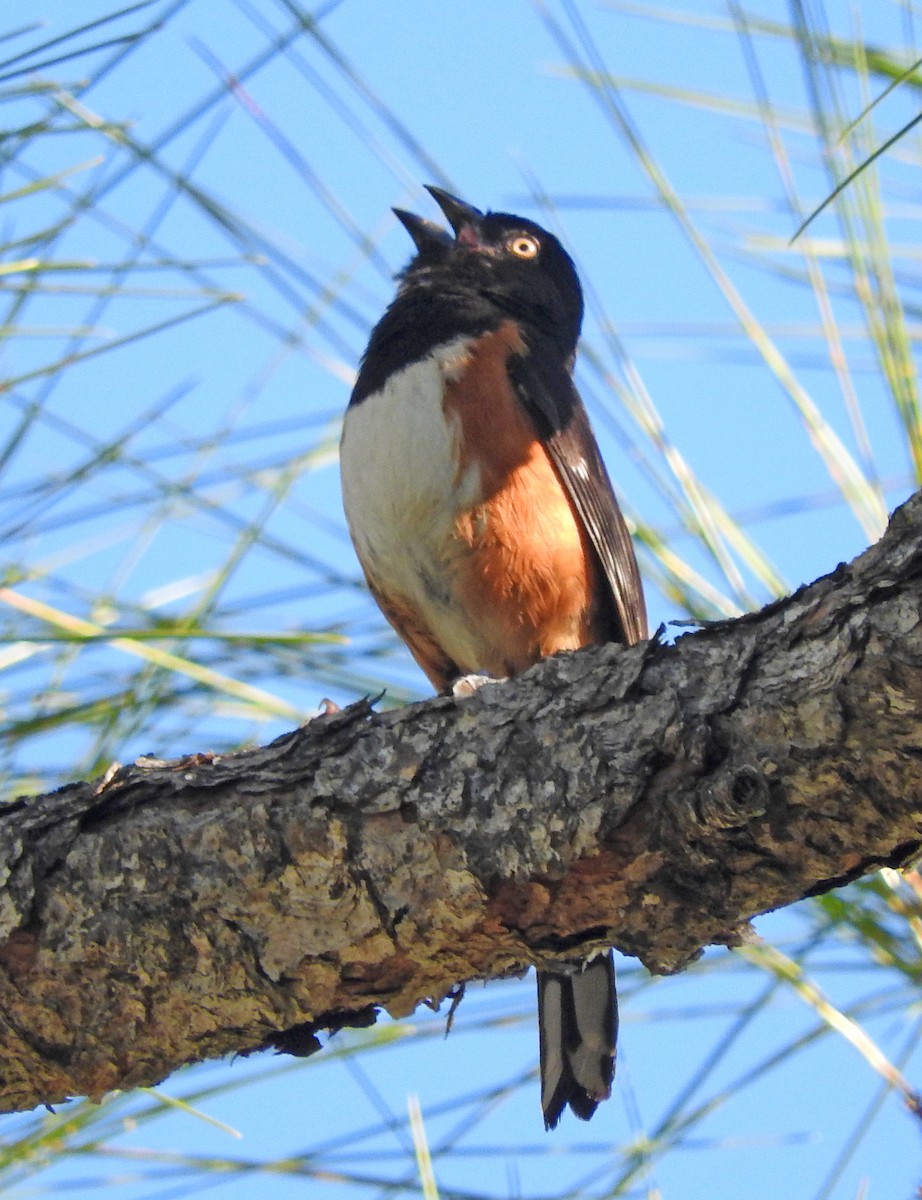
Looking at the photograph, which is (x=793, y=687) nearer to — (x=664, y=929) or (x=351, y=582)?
(x=664, y=929)

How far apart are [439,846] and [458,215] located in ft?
8.99

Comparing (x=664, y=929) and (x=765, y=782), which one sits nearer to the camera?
(x=765, y=782)

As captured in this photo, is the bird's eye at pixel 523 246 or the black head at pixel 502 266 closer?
the black head at pixel 502 266

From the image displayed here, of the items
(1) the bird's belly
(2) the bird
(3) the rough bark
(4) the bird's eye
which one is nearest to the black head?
(4) the bird's eye

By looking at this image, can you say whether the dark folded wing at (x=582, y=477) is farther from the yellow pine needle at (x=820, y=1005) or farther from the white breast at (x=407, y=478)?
the yellow pine needle at (x=820, y=1005)

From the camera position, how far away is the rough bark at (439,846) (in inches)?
71.3

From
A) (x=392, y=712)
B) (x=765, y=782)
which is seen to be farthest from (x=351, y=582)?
(x=765, y=782)

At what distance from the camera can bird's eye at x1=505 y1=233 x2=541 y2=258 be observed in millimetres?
4332

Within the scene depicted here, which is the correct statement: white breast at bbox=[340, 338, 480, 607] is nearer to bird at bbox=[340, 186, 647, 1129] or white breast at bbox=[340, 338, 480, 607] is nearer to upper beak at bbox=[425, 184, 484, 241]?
bird at bbox=[340, 186, 647, 1129]

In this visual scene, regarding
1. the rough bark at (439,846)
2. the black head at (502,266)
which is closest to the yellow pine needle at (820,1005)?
the rough bark at (439,846)

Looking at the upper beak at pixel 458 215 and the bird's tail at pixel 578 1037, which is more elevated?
the upper beak at pixel 458 215

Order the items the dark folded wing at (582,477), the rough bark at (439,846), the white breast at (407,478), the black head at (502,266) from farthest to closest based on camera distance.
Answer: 1. the black head at (502,266)
2. the dark folded wing at (582,477)
3. the white breast at (407,478)
4. the rough bark at (439,846)

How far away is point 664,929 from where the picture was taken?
204 cm

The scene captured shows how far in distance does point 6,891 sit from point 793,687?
1287 millimetres
